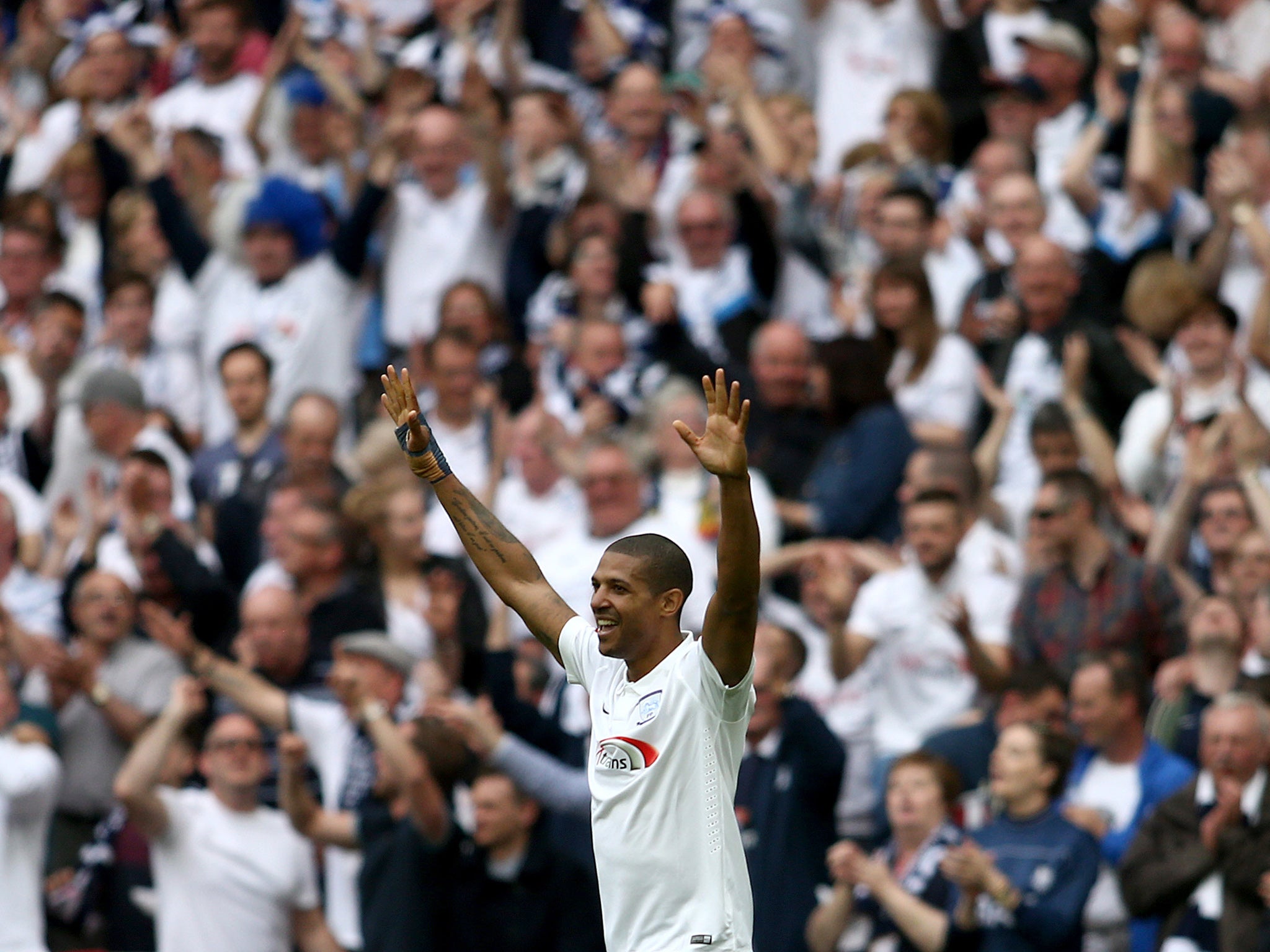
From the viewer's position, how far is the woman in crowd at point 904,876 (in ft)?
27.2

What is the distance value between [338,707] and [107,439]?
2.86 m

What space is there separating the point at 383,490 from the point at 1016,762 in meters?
3.37

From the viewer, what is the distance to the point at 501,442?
11.0 m

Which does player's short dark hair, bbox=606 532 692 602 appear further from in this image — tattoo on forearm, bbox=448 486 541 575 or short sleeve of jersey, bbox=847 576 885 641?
short sleeve of jersey, bbox=847 576 885 641

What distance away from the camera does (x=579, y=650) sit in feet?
20.4

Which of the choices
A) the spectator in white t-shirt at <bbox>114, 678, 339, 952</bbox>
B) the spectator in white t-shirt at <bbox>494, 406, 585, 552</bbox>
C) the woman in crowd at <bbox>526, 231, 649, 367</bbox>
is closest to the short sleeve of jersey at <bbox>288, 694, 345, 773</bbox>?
the spectator in white t-shirt at <bbox>114, 678, 339, 952</bbox>

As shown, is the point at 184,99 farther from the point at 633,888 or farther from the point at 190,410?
the point at 633,888

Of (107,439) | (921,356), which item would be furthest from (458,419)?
(921,356)

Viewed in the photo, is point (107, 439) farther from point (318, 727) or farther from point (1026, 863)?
point (1026, 863)

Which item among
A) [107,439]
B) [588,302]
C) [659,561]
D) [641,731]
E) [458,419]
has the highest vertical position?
[659,561]

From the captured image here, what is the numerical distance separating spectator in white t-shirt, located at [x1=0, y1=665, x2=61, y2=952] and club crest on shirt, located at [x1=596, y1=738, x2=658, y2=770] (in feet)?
12.9

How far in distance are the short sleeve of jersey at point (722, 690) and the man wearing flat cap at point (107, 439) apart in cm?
631

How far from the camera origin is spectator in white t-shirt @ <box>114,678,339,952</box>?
9.24 metres

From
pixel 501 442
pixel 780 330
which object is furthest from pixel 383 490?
pixel 780 330
